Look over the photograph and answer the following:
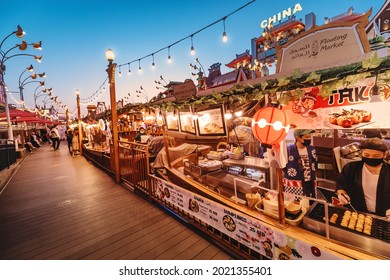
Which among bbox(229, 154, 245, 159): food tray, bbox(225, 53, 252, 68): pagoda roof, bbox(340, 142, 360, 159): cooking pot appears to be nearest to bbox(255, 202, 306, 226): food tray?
bbox(229, 154, 245, 159): food tray

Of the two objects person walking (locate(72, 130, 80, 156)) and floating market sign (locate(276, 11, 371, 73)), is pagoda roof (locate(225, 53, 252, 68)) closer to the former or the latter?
person walking (locate(72, 130, 80, 156))

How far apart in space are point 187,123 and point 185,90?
133 cm

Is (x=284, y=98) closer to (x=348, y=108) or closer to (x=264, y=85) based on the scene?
(x=264, y=85)

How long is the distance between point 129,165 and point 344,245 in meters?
7.26

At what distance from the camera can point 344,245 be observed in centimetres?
278

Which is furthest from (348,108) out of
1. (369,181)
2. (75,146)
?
(75,146)

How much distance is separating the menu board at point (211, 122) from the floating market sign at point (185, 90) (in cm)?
67

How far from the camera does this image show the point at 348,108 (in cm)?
298

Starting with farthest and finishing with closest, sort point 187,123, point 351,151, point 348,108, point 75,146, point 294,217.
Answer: point 75,146
point 351,151
point 187,123
point 294,217
point 348,108

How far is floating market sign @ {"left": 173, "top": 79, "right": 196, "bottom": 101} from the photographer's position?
16.4 ft

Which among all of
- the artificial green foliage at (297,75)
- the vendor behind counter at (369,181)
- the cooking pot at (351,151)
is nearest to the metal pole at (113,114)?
the artificial green foliage at (297,75)

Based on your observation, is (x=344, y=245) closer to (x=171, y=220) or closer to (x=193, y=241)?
(x=193, y=241)

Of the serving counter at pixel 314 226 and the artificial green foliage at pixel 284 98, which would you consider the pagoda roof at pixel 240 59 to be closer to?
the serving counter at pixel 314 226
